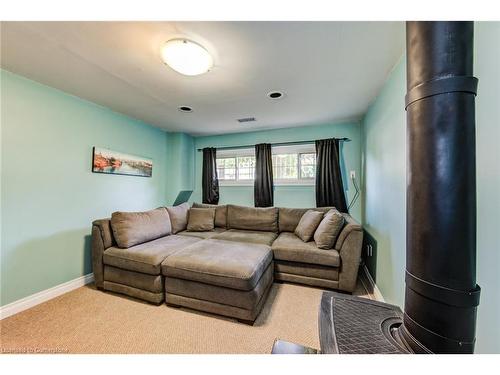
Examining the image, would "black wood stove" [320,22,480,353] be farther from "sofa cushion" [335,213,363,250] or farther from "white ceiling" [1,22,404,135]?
"sofa cushion" [335,213,363,250]

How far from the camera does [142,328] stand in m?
1.58

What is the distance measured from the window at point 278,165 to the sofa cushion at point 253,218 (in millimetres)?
652

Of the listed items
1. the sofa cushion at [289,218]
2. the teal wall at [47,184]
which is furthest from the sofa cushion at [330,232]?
the teal wall at [47,184]

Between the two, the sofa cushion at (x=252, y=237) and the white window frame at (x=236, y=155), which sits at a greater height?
the white window frame at (x=236, y=155)

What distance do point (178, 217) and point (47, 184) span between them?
59.8 inches

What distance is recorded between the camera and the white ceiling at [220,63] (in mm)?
1245

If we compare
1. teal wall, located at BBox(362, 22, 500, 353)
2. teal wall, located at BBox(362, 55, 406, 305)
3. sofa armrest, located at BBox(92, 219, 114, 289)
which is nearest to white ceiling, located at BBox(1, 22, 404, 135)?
teal wall, located at BBox(362, 55, 406, 305)

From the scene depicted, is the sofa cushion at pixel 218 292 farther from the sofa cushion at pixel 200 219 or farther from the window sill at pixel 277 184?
the window sill at pixel 277 184

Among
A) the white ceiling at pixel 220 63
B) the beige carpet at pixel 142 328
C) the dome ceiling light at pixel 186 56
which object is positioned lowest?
the beige carpet at pixel 142 328

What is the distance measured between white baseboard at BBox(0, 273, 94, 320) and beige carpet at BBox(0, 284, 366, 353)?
0.21 ft

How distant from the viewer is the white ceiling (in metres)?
1.25

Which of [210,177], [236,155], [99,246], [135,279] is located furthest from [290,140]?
[99,246]

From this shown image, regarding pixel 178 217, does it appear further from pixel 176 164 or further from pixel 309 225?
pixel 309 225
